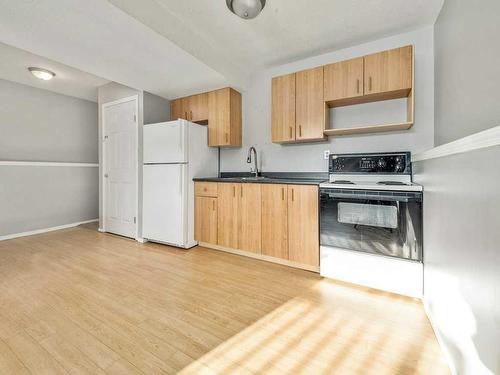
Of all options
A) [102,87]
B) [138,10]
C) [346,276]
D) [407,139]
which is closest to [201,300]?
[346,276]

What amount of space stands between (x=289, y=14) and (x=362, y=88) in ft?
3.20

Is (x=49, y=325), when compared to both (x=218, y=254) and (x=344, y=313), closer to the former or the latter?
(x=218, y=254)

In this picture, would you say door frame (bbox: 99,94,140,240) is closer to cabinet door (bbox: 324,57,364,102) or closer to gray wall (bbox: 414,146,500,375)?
cabinet door (bbox: 324,57,364,102)

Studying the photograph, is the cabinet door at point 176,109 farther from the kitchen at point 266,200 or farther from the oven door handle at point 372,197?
the oven door handle at point 372,197

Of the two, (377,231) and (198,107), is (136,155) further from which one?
(377,231)

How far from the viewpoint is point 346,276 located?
2027 mm

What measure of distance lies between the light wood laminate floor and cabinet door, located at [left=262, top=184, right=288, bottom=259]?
0.19m

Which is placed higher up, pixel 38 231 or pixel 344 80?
pixel 344 80

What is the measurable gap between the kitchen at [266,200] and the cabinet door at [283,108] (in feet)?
0.08

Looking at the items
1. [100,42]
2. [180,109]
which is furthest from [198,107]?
[100,42]

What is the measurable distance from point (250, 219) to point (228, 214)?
1.01ft

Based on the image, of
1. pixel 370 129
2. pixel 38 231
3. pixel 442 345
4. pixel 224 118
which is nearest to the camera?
pixel 442 345

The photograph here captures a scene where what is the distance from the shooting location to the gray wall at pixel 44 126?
11.3ft

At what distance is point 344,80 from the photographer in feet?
7.52
